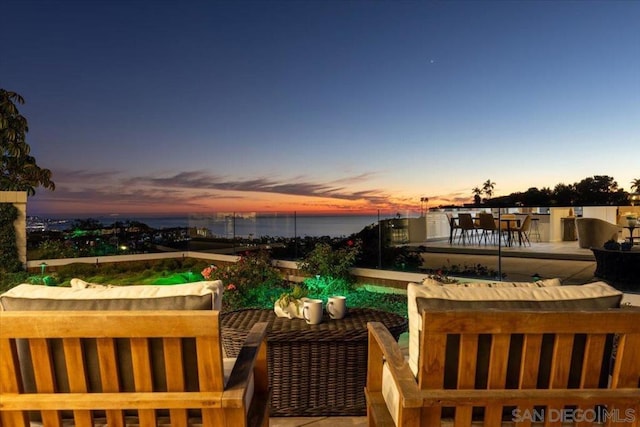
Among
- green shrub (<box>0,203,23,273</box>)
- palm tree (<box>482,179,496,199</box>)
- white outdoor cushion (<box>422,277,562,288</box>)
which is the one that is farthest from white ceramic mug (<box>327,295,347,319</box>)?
palm tree (<box>482,179,496,199</box>)

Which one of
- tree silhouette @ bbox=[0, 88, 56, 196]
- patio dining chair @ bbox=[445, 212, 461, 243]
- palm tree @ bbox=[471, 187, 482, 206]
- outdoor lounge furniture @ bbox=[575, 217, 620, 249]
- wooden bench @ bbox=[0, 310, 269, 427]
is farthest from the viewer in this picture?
palm tree @ bbox=[471, 187, 482, 206]

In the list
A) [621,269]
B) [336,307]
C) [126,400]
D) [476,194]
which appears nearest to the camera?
[126,400]

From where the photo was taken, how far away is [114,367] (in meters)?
1.38

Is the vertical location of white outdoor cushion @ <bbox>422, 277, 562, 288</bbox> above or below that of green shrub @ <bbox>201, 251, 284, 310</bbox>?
above

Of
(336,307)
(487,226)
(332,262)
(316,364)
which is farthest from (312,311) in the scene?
(487,226)

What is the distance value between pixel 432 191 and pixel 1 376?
10.9m

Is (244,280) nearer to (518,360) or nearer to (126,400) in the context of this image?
(126,400)

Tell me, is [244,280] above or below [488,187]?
below

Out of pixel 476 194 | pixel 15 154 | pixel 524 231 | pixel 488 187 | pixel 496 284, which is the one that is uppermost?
pixel 15 154

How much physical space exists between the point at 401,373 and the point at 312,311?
1141mm

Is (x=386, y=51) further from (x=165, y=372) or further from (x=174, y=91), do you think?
(x=165, y=372)

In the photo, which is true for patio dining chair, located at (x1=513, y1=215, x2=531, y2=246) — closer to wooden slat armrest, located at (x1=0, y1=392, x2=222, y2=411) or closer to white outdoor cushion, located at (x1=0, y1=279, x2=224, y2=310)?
white outdoor cushion, located at (x1=0, y1=279, x2=224, y2=310)

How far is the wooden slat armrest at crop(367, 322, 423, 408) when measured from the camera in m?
1.37

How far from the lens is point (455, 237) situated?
8734 millimetres
